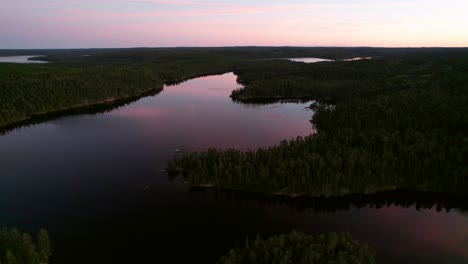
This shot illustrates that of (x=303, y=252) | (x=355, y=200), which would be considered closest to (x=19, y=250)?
(x=303, y=252)

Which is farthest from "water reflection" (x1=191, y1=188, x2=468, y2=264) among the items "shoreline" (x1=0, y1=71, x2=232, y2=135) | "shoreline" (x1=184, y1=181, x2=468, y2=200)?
"shoreline" (x1=0, y1=71, x2=232, y2=135)

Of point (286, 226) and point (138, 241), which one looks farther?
point (286, 226)

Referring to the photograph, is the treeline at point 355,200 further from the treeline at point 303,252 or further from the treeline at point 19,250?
the treeline at point 19,250

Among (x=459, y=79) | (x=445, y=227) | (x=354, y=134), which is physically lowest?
(x=445, y=227)

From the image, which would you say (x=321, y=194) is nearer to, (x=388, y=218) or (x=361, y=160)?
(x=361, y=160)

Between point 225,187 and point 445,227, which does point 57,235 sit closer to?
point 225,187

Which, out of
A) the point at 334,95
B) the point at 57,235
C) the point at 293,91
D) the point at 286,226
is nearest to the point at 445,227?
the point at 286,226
